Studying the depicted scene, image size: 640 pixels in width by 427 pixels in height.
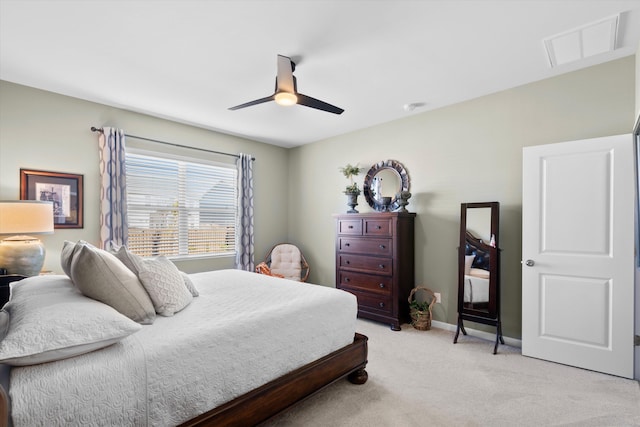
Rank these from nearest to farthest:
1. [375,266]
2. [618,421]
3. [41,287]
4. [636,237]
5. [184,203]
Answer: [41,287] → [618,421] → [636,237] → [375,266] → [184,203]

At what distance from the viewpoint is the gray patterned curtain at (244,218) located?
15.9 ft

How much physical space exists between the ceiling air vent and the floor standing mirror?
136 centimetres

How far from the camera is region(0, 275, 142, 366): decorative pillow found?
1127 mm

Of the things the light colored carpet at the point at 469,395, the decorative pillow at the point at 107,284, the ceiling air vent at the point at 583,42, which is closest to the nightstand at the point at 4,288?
the decorative pillow at the point at 107,284

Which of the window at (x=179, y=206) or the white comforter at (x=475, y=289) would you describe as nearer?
the white comforter at (x=475, y=289)

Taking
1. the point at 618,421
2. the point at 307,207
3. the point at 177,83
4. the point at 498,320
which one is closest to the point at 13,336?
the point at 177,83

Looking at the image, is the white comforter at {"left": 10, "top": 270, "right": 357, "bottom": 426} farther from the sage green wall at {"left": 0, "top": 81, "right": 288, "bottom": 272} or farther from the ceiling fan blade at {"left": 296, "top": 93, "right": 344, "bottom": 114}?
the sage green wall at {"left": 0, "top": 81, "right": 288, "bottom": 272}

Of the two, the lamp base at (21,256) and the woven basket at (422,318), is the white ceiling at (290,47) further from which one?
the woven basket at (422,318)

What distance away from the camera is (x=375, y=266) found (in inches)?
153

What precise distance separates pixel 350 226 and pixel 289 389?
8.40 feet

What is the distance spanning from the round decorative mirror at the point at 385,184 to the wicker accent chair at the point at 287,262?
5.08 ft

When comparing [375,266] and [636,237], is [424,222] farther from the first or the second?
[636,237]

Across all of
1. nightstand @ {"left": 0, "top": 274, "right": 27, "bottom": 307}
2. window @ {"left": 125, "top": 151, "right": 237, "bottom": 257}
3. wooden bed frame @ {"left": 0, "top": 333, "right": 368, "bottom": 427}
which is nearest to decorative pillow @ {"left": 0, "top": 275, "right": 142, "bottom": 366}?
wooden bed frame @ {"left": 0, "top": 333, "right": 368, "bottom": 427}

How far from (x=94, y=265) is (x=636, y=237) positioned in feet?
12.4
